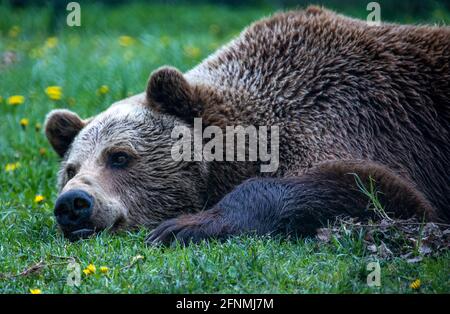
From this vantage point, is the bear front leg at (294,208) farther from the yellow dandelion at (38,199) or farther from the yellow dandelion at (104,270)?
the yellow dandelion at (38,199)

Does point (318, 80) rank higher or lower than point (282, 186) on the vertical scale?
higher

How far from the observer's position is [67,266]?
18.4 feet

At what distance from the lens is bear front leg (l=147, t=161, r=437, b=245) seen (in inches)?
241

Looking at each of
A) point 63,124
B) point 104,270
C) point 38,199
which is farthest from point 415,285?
point 38,199

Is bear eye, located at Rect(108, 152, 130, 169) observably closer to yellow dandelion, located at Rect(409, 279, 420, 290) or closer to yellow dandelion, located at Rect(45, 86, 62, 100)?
yellow dandelion, located at Rect(409, 279, 420, 290)

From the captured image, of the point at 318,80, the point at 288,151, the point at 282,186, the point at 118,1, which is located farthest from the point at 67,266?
the point at 118,1

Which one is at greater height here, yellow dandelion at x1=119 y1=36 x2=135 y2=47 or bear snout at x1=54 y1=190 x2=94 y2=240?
yellow dandelion at x1=119 y1=36 x2=135 y2=47

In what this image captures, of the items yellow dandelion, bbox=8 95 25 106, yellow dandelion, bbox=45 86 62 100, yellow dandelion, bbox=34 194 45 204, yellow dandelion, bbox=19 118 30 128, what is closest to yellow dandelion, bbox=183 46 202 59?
yellow dandelion, bbox=45 86 62 100

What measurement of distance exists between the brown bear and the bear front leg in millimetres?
19

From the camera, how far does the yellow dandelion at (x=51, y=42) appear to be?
44.9 feet

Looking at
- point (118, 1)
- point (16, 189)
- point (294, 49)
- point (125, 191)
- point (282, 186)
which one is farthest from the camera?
point (118, 1)

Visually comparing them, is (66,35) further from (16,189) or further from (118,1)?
(16,189)
